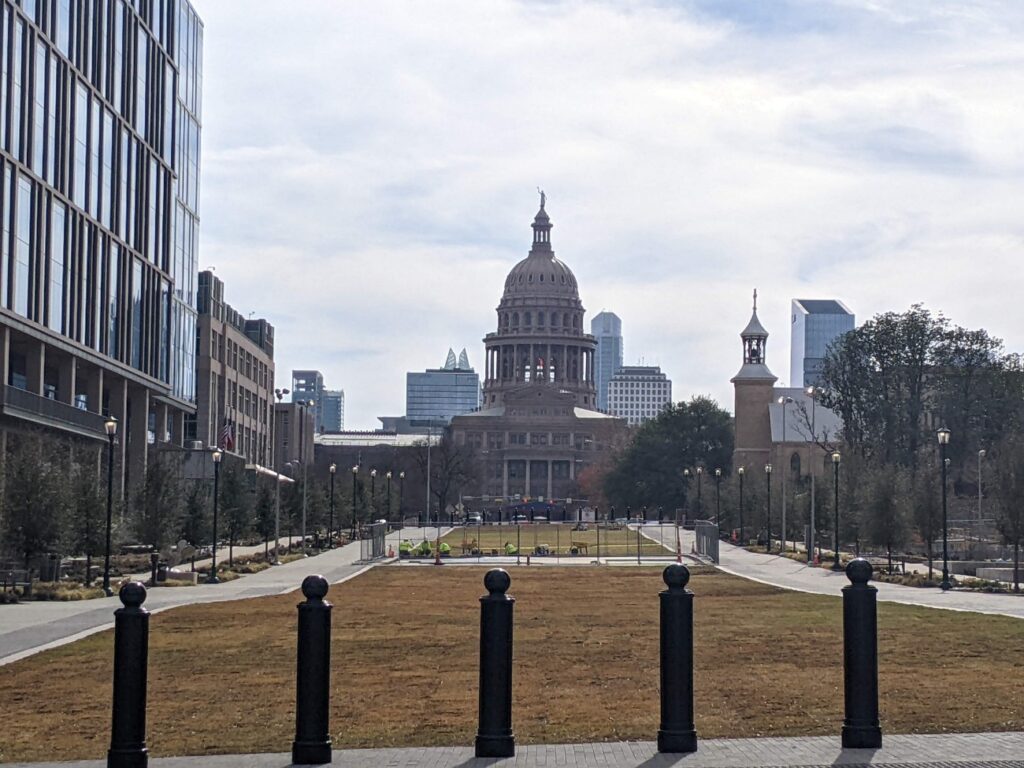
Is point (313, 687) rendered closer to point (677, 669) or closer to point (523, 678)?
point (677, 669)

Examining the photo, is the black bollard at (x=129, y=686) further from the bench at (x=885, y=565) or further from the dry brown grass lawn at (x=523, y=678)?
the bench at (x=885, y=565)

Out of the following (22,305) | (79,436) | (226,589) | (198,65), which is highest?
(198,65)

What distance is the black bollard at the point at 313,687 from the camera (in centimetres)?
1198

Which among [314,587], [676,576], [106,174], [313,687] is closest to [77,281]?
[106,174]

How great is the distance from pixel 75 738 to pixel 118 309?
58224mm

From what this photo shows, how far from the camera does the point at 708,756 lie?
12250 millimetres

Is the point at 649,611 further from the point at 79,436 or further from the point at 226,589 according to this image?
the point at 79,436

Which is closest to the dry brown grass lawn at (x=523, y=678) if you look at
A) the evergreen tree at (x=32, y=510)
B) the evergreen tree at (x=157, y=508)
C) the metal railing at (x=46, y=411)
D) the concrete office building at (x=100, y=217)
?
the evergreen tree at (x=32, y=510)

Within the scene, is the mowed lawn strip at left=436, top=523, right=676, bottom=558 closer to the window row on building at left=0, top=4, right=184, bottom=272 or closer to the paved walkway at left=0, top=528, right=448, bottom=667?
the paved walkway at left=0, top=528, right=448, bottom=667

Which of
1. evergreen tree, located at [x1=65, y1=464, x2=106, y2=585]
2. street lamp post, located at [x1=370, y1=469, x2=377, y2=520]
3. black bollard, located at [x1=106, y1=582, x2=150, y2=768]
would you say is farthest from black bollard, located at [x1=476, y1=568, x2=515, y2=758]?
street lamp post, located at [x1=370, y1=469, x2=377, y2=520]

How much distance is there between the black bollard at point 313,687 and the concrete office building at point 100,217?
45.2m

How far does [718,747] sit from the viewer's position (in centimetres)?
1275

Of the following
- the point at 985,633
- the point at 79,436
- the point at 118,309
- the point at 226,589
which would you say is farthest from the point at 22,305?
the point at 985,633

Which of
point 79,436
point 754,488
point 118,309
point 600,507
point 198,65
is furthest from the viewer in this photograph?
point 600,507
